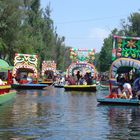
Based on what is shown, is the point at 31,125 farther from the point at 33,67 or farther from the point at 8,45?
the point at 8,45

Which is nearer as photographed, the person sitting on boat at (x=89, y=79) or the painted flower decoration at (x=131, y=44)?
the painted flower decoration at (x=131, y=44)

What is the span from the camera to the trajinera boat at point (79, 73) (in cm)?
5200

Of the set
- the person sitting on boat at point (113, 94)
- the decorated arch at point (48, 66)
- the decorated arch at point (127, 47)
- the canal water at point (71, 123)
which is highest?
the decorated arch at point (48, 66)

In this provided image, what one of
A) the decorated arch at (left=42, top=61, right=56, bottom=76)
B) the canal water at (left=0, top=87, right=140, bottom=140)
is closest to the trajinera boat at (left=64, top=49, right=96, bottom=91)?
the canal water at (left=0, top=87, right=140, bottom=140)

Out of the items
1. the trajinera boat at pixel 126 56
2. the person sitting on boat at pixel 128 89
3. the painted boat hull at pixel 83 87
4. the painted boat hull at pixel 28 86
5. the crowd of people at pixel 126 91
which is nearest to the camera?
the person sitting on boat at pixel 128 89

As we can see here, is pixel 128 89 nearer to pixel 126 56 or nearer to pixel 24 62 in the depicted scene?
pixel 126 56

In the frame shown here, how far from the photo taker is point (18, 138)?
55.6 feet

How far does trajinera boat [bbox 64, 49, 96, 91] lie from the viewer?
52.0 metres

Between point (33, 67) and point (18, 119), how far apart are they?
123ft

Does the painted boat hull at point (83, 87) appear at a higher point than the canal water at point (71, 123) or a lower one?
higher

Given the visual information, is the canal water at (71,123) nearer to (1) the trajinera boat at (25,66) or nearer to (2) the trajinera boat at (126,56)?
(2) the trajinera boat at (126,56)

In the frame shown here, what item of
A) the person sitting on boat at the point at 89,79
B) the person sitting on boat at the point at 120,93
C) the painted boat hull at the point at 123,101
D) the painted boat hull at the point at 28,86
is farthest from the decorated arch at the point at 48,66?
the painted boat hull at the point at 123,101

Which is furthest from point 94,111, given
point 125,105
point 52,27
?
point 52,27

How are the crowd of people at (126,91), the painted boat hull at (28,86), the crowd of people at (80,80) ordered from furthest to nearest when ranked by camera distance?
the painted boat hull at (28,86)
the crowd of people at (80,80)
the crowd of people at (126,91)
